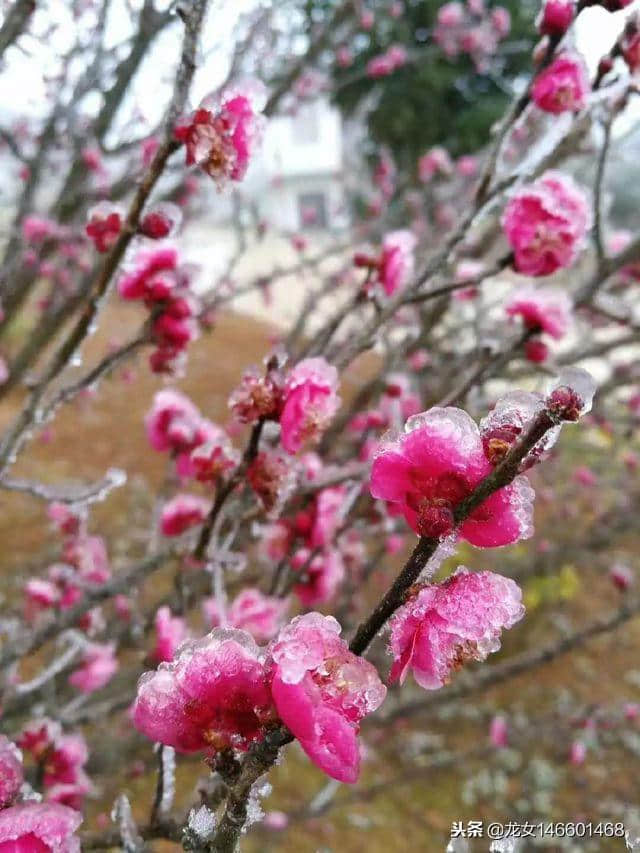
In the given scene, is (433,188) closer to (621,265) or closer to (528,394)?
(621,265)

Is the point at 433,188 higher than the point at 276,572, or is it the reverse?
the point at 433,188

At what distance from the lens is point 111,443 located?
6.18 meters

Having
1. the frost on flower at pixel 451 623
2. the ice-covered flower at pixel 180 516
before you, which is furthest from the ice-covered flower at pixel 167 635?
the frost on flower at pixel 451 623

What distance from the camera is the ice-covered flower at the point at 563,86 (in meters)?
1.20

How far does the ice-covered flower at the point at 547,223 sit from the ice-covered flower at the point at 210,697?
0.89 metres

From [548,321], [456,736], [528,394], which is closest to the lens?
[528,394]

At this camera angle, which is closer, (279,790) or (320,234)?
(279,790)

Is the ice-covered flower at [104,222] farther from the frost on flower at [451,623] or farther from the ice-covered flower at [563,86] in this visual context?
the frost on flower at [451,623]

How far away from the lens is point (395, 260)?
1.42 meters

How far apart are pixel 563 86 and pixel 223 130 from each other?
2.11ft

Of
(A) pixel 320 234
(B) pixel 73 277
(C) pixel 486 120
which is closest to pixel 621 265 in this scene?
(B) pixel 73 277

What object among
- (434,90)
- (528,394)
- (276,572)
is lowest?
(276,572)

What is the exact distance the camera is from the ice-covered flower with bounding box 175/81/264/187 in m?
0.90

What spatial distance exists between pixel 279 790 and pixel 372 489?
3.33 m
